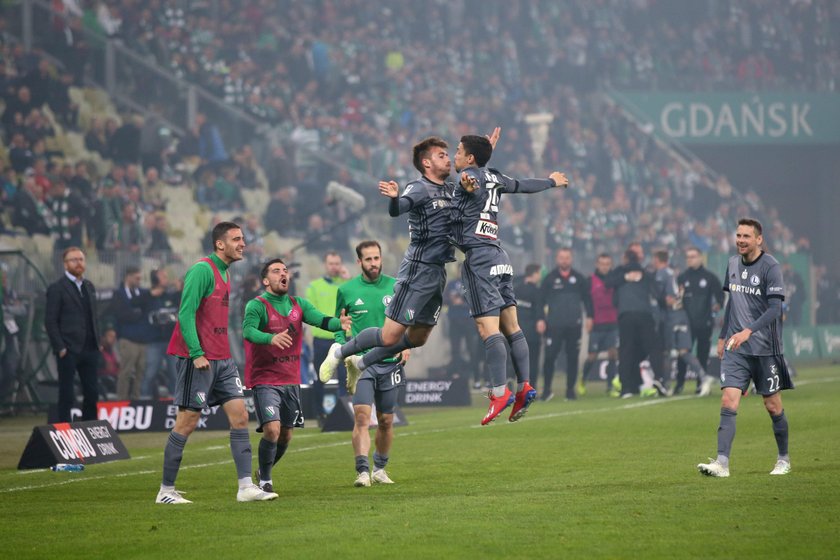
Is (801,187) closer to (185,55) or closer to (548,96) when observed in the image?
(548,96)

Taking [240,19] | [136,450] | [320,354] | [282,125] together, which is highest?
[240,19]

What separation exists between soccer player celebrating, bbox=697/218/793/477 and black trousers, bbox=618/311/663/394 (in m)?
11.4

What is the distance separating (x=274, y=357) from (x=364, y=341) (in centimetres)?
75

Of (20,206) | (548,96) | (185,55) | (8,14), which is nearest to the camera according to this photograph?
(20,206)

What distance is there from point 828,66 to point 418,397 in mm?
29049

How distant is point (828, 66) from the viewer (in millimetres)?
46625

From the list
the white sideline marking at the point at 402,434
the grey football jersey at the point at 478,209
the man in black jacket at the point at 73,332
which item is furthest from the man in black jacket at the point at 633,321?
the grey football jersey at the point at 478,209

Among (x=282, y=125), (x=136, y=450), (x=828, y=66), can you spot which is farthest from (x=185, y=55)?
(x=828, y=66)

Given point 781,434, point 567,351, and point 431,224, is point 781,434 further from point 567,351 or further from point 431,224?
point 567,351

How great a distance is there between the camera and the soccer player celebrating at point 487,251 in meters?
10.7

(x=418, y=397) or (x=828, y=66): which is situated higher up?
(x=828, y=66)

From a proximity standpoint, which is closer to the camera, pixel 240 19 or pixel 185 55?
pixel 185 55

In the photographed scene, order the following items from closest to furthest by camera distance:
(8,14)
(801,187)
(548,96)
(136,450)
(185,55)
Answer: (136,450), (8,14), (185,55), (548,96), (801,187)

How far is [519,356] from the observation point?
36.4ft
